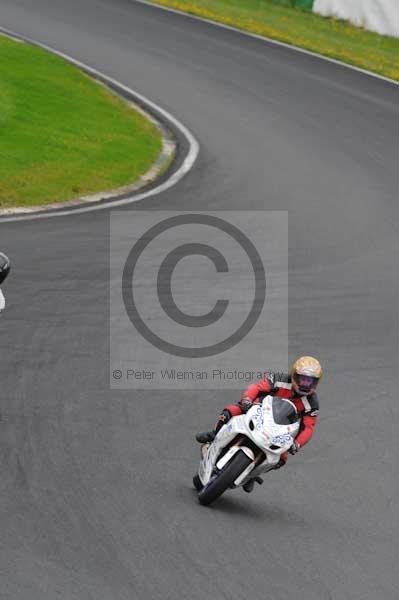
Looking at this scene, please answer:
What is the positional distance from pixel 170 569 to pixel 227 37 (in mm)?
25366

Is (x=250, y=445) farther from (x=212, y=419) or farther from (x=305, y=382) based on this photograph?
(x=212, y=419)

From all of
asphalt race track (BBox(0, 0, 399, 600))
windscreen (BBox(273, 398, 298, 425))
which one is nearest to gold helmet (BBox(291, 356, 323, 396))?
windscreen (BBox(273, 398, 298, 425))

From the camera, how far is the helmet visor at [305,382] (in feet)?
32.8

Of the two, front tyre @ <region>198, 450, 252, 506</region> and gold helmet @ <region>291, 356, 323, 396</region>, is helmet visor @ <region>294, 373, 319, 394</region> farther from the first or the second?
front tyre @ <region>198, 450, 252, 506</region>

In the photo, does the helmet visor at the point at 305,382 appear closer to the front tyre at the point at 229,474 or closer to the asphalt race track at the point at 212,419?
the front tyre at the point at 229,474

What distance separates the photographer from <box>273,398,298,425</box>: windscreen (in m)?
9.96

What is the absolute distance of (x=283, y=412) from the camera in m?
9.98

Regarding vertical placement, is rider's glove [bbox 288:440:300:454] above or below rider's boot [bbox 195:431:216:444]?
above

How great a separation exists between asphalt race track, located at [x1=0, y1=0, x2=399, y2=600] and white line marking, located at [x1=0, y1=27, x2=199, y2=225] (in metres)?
0.31

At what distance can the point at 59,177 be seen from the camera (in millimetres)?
20312

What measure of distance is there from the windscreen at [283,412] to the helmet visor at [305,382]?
0.59ft

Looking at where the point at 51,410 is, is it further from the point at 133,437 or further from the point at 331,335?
the point at 331,335

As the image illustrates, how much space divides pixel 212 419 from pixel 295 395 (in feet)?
7.12

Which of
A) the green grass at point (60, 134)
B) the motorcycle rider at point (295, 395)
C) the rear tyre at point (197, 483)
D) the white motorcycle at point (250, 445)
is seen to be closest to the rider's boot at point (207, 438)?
the motorcycle rider at point (295, 395)
